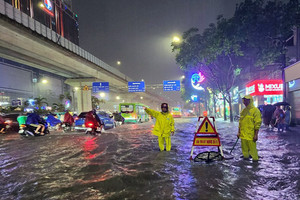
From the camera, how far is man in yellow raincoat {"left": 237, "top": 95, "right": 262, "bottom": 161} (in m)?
5.67

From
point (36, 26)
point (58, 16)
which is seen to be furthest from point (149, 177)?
point (58, 16)

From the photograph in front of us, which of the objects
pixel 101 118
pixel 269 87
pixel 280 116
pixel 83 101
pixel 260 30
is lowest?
pixel 280 116

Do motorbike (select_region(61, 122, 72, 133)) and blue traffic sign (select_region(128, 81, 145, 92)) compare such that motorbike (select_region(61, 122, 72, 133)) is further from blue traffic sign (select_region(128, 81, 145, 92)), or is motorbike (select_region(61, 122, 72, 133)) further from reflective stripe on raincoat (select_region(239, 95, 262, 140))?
blue traffic sign (select_region(128, 81, 145, 92))

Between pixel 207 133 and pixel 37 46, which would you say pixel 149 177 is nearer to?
pixel 207 133

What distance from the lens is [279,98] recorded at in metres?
23.0

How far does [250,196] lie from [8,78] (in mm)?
29471

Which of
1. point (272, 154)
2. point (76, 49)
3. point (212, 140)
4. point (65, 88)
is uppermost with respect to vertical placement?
point (76, 49)

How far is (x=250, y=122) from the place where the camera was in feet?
18.9

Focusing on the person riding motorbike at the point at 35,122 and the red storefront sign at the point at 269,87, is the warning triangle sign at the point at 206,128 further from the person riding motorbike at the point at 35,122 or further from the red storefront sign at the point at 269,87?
the red storefront sign at the point at 269,87

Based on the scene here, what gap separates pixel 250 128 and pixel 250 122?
16 cm

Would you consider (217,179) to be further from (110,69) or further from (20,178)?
(110,69)

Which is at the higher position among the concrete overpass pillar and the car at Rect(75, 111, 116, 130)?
the concrete overpass pillar

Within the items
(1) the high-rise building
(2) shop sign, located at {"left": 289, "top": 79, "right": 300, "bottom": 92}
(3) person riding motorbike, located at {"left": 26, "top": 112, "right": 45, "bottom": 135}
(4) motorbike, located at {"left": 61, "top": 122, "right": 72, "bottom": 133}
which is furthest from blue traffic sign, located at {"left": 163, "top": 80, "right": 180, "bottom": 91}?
(3) person riding motorbike, located at {"left": 26, "top": 112, "right": 45, "bottom": 135}

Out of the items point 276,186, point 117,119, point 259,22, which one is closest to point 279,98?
point 259,22
